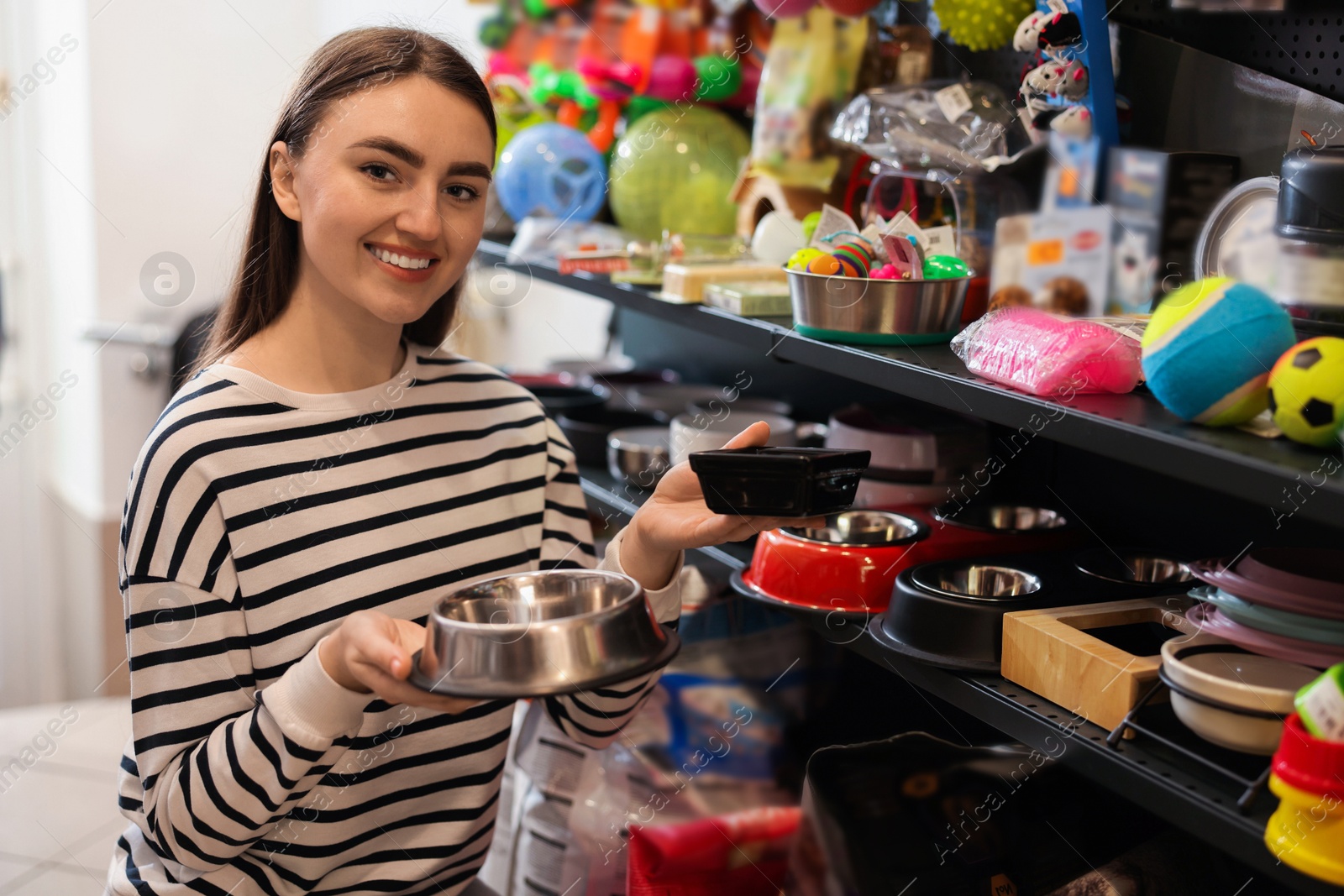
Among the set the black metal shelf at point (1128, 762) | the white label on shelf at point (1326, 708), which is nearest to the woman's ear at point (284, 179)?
the black metal shelf at point (1128, 762)

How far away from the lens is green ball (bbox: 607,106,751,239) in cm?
202

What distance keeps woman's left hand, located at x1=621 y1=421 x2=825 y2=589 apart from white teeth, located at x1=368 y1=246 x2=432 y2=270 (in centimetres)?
35

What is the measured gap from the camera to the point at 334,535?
50.8 inches

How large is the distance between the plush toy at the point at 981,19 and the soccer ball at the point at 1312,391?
708 mm

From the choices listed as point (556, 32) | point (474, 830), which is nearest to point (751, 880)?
point (474, 830)

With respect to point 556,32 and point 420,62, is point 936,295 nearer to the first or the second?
point 420,62

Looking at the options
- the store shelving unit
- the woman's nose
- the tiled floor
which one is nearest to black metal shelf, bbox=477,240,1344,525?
the store shelving unit

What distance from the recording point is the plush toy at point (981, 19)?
1418mm

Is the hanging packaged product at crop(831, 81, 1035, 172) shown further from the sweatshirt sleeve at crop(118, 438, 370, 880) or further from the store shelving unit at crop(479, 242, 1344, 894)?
the sweatshirt sleeve at crop(118, 438, 370, 880)

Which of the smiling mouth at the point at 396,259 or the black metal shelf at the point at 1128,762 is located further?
the smiling mouth at the point at 396,259

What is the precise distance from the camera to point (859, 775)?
1505mm

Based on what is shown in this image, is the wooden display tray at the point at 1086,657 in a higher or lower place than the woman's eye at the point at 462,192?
lower

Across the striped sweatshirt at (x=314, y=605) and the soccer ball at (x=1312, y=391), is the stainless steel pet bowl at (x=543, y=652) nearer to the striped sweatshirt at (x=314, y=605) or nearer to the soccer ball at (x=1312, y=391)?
the striped sweatshirt at (x=314, y=605)

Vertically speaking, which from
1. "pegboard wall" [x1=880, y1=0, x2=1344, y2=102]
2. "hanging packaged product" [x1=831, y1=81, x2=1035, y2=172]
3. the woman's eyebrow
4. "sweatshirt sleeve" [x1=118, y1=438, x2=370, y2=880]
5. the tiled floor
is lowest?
the tiled floor
